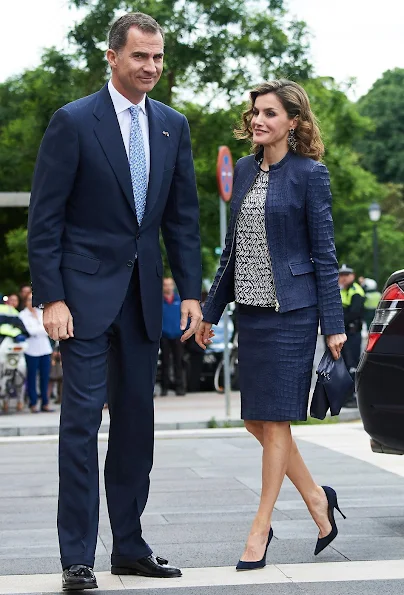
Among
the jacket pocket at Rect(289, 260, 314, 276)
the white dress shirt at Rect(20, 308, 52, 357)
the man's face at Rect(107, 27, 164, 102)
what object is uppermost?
the man's face at Rect(107, 27, 164, 102)

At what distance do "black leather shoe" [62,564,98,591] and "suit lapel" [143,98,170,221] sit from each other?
4.52ft

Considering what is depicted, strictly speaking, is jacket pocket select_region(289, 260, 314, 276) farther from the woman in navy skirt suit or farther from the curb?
the curb

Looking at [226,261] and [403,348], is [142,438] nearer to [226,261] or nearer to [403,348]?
[226,261]

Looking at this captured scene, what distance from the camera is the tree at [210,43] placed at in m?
24.8

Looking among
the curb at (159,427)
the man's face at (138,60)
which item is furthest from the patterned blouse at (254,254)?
the curb at (159,427)

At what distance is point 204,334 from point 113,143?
101 cm

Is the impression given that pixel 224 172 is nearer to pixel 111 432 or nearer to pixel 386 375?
pixel 386 375

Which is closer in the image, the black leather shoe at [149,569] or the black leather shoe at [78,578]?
the black leather shoe at [78,578]

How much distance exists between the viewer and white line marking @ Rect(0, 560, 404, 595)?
5.25 m

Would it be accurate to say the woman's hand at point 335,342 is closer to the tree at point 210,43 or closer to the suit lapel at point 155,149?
the suit lapel at point 155,149

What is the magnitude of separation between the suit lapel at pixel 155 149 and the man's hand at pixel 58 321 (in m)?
0.53

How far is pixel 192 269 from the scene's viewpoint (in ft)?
18.4

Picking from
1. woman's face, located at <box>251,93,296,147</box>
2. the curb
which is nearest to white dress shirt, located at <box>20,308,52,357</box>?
the curb

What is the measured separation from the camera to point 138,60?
17.2 ft
